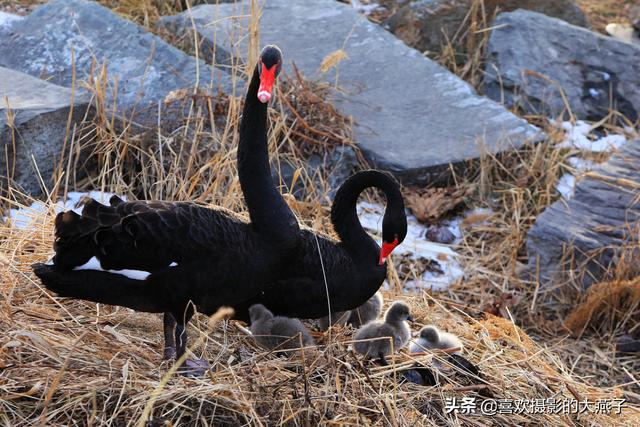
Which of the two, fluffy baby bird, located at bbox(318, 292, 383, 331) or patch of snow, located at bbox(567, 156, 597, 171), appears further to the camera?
patch of snow, located at bbox(567, 156, 597, 171)

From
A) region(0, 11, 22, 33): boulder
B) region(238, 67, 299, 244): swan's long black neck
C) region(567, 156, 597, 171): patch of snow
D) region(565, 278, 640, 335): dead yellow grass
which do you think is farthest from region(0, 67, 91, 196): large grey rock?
region(567, 156, 597, 171): patch of snow

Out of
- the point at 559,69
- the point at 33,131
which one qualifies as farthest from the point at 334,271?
the point at 559,69

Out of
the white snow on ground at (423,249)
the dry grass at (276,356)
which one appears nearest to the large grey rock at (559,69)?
the dry grass at (276,356)

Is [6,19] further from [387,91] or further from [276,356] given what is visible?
[276,356]

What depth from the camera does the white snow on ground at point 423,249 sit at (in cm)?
512

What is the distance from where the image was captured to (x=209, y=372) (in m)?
2.95

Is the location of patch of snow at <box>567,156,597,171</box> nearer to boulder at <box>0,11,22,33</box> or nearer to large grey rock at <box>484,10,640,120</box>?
large grey rock at <box>484,10,640,120</box>

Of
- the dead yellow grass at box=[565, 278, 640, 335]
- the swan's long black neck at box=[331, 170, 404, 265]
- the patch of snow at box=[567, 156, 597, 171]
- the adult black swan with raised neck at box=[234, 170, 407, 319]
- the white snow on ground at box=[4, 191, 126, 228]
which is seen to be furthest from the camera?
the patch of snow at box=[567, 156, 597, 171]

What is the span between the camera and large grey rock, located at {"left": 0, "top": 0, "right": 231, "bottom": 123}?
5578 mm

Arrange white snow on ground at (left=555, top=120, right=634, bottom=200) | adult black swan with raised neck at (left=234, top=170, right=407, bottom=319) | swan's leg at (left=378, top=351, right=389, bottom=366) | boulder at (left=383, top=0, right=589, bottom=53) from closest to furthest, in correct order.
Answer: swan's leg at (left=378, top=351, right=389, bottom=366), adult black swan with raised neck at (left=234, top=170, right=407, bottom=319), white snow on ground at (left=555, top=120, right=634, bottom=200), boulder at (left=383, top=0, right=589, bottom=53)

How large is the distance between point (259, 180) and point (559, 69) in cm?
423

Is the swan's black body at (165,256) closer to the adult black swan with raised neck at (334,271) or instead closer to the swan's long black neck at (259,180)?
the swan's long black neck at (259,180)

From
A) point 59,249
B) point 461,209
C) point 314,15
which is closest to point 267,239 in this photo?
point 59,249

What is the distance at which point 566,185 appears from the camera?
5.93 meters
